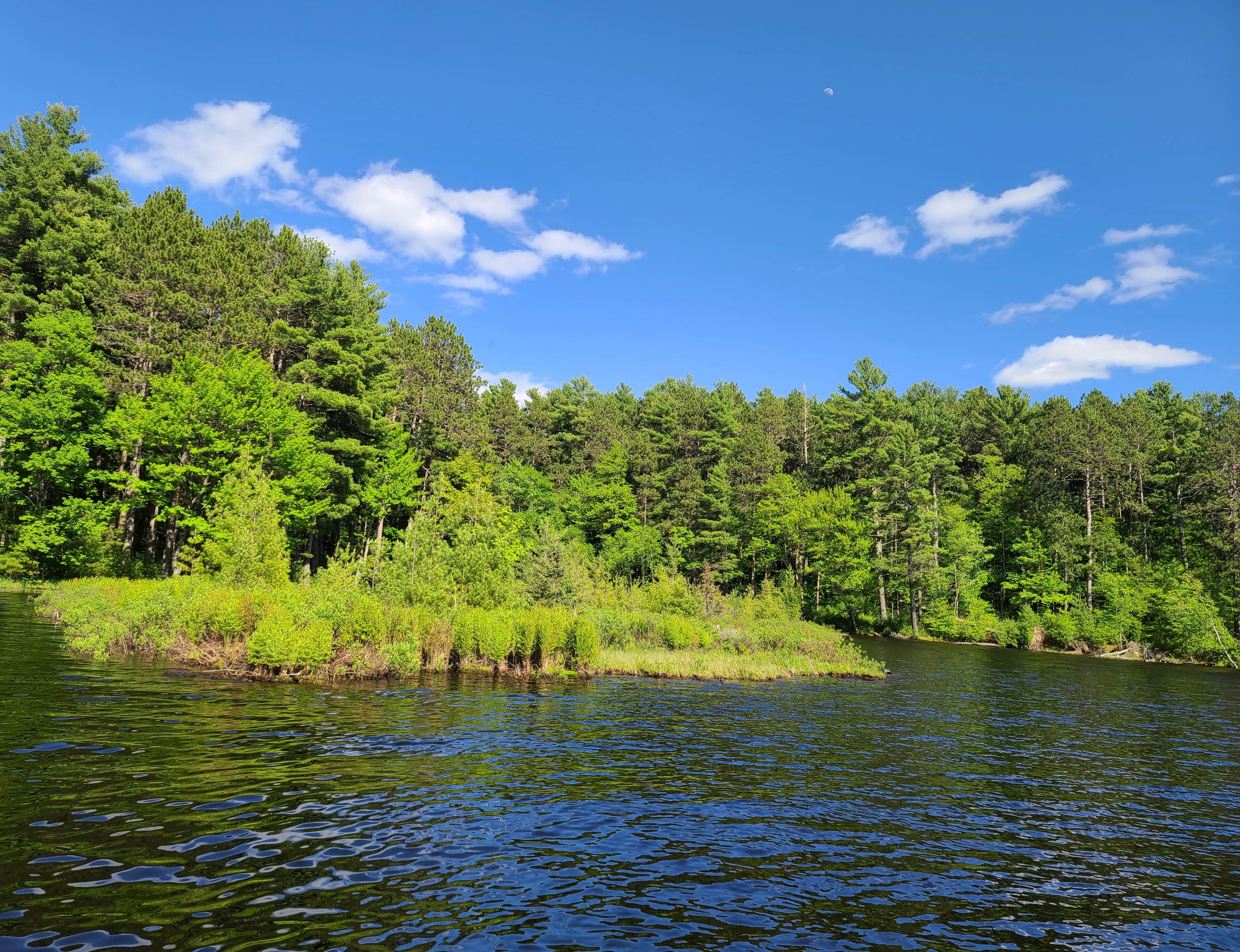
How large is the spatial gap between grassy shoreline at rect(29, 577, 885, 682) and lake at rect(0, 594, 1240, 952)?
5.46ft

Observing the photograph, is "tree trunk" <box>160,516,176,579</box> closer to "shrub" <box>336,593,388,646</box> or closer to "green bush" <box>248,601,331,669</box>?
"green bush" <box>248,601,331,669</box>

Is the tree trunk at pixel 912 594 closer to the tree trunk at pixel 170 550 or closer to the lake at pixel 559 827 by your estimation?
the lake at pixel 559 827

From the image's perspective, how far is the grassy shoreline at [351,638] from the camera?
68.6ft

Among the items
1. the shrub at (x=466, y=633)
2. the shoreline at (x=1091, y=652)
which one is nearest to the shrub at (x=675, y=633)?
the shrub at (x=466, y=633)

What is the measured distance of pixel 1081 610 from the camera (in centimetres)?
5950

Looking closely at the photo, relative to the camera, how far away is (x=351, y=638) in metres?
22.2

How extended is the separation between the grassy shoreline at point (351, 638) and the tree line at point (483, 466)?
10.6ft

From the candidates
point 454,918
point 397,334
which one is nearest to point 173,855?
point 454,918

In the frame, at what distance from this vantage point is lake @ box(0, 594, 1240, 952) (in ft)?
23.0

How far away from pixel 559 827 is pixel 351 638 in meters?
14.7

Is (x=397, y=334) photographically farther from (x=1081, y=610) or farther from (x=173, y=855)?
(x=1081, y=610)

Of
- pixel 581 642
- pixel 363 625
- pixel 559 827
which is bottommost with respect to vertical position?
pixel 559 827

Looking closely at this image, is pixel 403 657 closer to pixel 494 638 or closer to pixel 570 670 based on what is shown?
pixel 494 638

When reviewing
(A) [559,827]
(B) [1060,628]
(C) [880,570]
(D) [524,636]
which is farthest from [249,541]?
(B) [1060,628]
